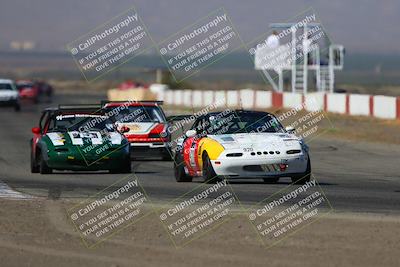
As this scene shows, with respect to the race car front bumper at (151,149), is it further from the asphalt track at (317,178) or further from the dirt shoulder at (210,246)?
the dirt shoulder at (210,246)

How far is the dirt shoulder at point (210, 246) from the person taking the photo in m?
10.4

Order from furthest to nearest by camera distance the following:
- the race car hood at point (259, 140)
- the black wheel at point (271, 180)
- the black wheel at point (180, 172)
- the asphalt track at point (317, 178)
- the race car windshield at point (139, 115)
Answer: the race car windshield at point (139, 115), the black wheel at point (180, 172), the black wheel at point (271, 180), the race car hood at point (259, 140), the asphalt track at point (317, 178)

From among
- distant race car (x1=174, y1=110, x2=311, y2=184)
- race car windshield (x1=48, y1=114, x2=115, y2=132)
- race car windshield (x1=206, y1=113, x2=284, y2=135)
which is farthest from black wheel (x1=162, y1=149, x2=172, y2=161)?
race car windshield (x1=206, y1=113, x2=284, y2=135)

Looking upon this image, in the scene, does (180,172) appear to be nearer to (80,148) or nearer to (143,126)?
(80,148)

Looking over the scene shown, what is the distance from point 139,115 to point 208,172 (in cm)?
869

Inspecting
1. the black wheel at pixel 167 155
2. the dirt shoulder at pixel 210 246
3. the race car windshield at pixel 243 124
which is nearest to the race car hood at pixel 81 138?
the race car windshield at pixel 243 124

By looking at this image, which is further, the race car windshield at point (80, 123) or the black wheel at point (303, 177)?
the race car windshield at point (80, 123)

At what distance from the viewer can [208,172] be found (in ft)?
57.9

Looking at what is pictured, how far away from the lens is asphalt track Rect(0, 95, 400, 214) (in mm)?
15711

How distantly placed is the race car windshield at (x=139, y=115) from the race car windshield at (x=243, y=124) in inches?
298

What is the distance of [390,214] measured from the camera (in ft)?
44.7

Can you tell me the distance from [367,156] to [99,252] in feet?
53.8

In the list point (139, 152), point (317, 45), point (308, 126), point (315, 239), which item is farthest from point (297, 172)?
point (317, 45)

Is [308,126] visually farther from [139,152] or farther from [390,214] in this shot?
[390,214]
